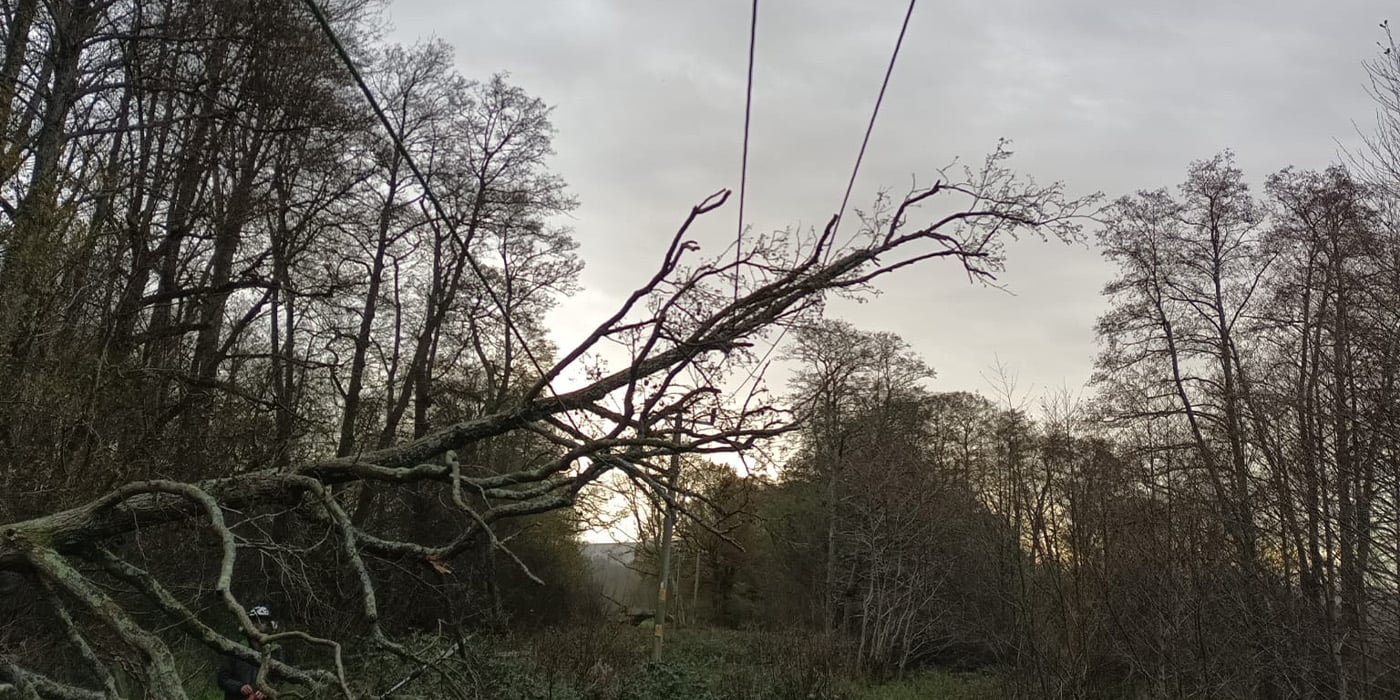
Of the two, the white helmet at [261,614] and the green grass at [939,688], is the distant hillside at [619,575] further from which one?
the white helmet at [261,614]

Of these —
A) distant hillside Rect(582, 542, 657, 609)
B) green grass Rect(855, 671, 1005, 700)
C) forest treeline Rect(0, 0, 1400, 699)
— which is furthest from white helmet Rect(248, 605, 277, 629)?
distant hillside Rect(582, 542, 657, 609)

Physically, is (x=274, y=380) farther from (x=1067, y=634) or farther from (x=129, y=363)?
(x=1067, y=634)

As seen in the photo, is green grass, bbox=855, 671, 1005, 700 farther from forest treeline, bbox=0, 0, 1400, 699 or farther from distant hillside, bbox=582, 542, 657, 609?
distant hillside, bbox=582, 542, 657, 609

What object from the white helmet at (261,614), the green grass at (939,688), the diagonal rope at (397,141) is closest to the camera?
the diagonal rope at (397,141)

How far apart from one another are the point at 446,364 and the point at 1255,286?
16.1m

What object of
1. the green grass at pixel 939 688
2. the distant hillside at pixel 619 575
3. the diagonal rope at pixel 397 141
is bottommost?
the green grass at pixel 939 688

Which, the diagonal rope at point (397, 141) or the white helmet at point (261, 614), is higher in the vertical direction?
the diagonal rope at point (397, 141)

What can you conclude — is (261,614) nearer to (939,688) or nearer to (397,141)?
(397,141)

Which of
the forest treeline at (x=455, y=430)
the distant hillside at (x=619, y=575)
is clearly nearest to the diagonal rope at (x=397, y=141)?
the forest treeline at (x=455, y=430)

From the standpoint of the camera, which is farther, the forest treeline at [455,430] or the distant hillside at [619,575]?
the distant hillside at [619,575]

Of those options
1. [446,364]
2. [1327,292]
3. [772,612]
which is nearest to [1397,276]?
[1327,292]

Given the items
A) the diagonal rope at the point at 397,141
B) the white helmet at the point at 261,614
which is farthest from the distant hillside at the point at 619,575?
the diagonal rope at the point at 397,141

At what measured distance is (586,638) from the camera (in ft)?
50.5

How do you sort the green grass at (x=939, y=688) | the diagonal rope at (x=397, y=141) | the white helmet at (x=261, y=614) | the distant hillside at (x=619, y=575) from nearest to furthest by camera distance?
the diagonal rope at (x=397, y=141) → the white helmet at (x=261, y=614) → the green grass at (x=939, y=688) → the distant hillside at (x=619, y=575)
